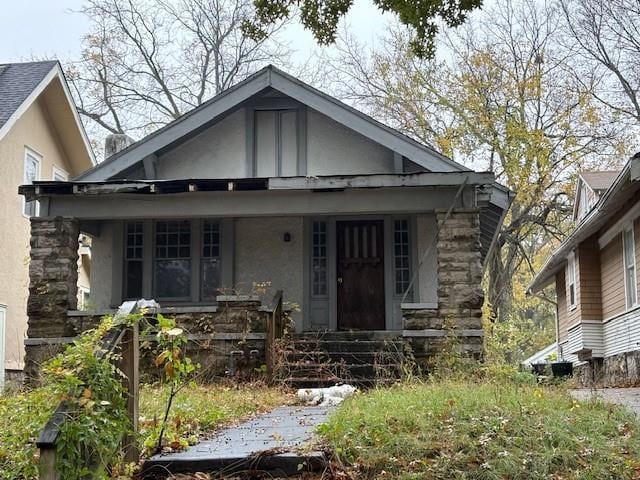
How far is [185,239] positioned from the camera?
15453 mm

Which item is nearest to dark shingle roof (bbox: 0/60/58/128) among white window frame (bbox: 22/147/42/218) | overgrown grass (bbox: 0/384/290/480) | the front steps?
white window frame (bbox: 22/147/42/218)

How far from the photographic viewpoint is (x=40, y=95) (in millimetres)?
20484

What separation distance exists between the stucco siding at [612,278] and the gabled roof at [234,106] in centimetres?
592

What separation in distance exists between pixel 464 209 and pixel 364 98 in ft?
62.2

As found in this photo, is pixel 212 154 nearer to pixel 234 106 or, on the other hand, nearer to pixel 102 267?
pixel 234 106

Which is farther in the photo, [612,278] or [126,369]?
[612,278]

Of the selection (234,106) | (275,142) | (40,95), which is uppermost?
(40,95)

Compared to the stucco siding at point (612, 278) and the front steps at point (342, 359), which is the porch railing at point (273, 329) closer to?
the front steps at point (342, 359)

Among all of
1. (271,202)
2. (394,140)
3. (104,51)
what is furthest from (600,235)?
(104,51)

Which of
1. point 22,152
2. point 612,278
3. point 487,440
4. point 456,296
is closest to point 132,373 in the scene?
point 487,440

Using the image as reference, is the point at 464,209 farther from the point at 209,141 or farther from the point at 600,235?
the point at 600,235

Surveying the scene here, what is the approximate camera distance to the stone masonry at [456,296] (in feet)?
39.4

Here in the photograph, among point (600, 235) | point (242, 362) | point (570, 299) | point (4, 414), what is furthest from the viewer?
point (570, 299)

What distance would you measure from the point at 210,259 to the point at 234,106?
2854mm
